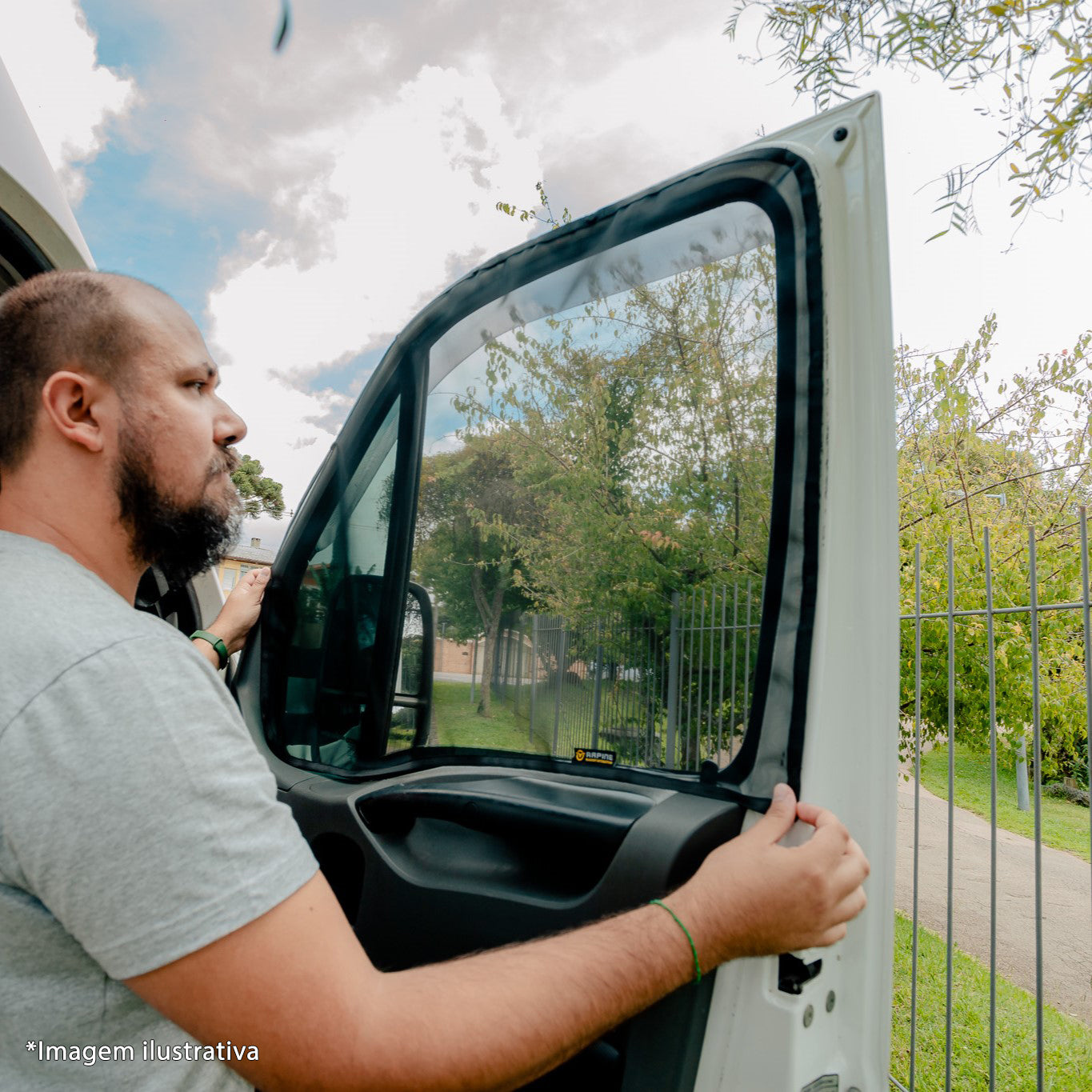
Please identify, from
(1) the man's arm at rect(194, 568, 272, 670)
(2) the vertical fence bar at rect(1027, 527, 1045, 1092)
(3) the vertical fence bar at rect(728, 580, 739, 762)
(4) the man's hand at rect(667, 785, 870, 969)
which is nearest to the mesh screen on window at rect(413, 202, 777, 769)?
(3) the vertical fence bar at rect(728, 580, 739, 762)

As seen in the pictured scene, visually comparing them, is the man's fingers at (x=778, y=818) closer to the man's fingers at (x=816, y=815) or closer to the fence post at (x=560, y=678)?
the man's fingers at (x=816, y=815)

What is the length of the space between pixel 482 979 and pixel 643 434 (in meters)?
0.87

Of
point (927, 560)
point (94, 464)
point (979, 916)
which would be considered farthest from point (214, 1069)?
point (979, 916)

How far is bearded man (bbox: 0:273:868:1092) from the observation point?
2.52ft

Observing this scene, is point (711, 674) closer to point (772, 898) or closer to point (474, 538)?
point (772, 898)

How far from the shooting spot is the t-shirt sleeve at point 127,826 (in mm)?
A: 763

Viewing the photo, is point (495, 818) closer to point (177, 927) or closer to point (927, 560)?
point (177, 927)

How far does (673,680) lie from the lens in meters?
1.34

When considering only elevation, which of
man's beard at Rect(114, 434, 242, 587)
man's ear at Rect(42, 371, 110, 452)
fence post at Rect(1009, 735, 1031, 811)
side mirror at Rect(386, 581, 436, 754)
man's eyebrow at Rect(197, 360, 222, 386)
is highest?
man's eyebrow at Rect(197, 360, 222, 386)

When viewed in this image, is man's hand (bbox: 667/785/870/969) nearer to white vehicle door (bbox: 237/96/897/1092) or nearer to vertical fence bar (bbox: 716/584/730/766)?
white vehicle door (bbox: 237/96/897/1092)

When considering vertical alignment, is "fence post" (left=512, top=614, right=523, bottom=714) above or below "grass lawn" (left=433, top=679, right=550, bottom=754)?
above

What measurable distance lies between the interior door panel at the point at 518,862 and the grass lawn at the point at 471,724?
59 millimetres

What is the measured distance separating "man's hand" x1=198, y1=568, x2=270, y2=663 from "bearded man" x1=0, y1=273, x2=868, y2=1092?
2.74 feet

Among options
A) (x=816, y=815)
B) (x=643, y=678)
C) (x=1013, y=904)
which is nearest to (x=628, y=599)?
(x=643, y=678)
